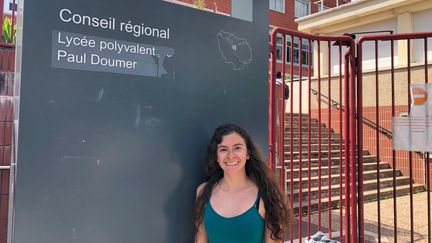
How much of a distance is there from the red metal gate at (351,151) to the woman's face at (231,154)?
69cm

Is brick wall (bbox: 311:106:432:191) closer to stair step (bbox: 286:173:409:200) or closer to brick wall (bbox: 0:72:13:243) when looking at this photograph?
stair step (bbox: 286:173:409:200)

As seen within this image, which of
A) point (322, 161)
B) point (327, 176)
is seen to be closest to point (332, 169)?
point (322, 161)

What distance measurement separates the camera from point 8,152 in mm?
2961

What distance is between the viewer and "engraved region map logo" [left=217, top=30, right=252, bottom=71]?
7.43 ft

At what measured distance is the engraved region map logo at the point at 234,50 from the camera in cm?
226

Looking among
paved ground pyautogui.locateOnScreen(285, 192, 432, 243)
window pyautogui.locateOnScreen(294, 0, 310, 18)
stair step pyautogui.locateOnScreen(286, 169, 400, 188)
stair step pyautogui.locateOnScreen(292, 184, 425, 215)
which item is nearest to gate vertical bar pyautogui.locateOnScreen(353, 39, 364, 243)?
paved ground pyautogui.locateOnScreen(285, 192, 432, 243)

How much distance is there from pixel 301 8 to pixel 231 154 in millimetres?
20669

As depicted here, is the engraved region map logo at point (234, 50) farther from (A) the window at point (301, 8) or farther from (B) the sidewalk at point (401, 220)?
(A) the window at point (301, 8)

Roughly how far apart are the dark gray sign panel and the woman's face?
0.58 ft

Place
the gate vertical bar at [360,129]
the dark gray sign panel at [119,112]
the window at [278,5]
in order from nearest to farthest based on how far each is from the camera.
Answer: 1. the dark gray sign panel at [119,112]
2. the gate vertical bar at [360,129]
3. the window at [278,5]

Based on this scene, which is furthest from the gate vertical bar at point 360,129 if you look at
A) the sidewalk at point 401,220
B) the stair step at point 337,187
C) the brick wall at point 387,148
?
the brick wall at point 387,148

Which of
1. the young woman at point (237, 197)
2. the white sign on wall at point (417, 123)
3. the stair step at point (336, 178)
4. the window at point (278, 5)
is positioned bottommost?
the stair step at point (336, 178)

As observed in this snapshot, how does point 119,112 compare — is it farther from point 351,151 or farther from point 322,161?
point 322,161

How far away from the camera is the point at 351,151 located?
129 inches
